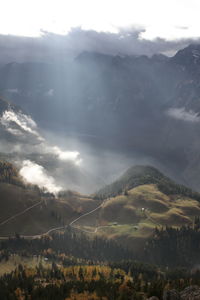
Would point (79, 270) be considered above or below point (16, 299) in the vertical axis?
above

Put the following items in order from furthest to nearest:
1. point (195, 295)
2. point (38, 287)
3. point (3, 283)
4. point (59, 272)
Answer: point (59, 272) → point (3, 283) → point (38, 287) → point (195, 295)

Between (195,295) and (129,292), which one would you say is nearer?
(195,295)

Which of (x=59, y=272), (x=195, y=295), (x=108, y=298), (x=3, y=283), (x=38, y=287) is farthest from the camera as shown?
(x=59, y=272)

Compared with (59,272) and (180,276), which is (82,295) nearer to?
(59,272)

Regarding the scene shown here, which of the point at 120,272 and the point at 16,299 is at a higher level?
the point at 120,272

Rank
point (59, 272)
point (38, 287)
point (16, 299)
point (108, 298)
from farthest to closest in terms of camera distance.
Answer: point (59, 272) → point (38, 287) → point (16, 299) → point (108, 298)

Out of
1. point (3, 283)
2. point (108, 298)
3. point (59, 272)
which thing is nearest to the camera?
point (108, 298)

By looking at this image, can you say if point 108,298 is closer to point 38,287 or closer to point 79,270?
point 38,287

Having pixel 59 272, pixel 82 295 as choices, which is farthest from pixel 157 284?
pixel 59 272

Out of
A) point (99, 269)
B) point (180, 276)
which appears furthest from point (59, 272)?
point (180, 276)
